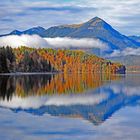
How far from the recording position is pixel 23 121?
28.0 metres

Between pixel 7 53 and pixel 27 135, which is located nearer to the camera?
pixel 27 135

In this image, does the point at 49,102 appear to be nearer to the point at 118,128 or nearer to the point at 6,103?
the point at 6,103

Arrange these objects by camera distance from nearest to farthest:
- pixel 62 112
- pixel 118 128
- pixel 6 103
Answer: pixel 118 128 < pixel 62 112 < pixel 6 103

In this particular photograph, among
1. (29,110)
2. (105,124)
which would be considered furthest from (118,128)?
(29,110)

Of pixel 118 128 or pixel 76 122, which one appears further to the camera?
pixel 76 122

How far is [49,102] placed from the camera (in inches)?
1676

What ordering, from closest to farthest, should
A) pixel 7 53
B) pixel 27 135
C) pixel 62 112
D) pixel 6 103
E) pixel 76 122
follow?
pixel 27 135 → pixel 76 122 → pixel 62 112 → pixel 6 103 → pixel 7 53

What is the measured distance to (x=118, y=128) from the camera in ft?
82.8

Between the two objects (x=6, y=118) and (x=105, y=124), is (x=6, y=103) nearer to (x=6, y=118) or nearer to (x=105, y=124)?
(x=6, y=118)

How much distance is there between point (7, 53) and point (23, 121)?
139993mm

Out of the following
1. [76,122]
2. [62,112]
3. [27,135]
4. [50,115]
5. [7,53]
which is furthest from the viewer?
[7,53]

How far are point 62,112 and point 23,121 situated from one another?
21.6 ft

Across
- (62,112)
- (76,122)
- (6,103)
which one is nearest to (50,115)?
(62,112)

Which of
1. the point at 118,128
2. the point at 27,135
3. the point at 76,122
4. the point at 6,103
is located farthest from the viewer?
the point at 6,103
